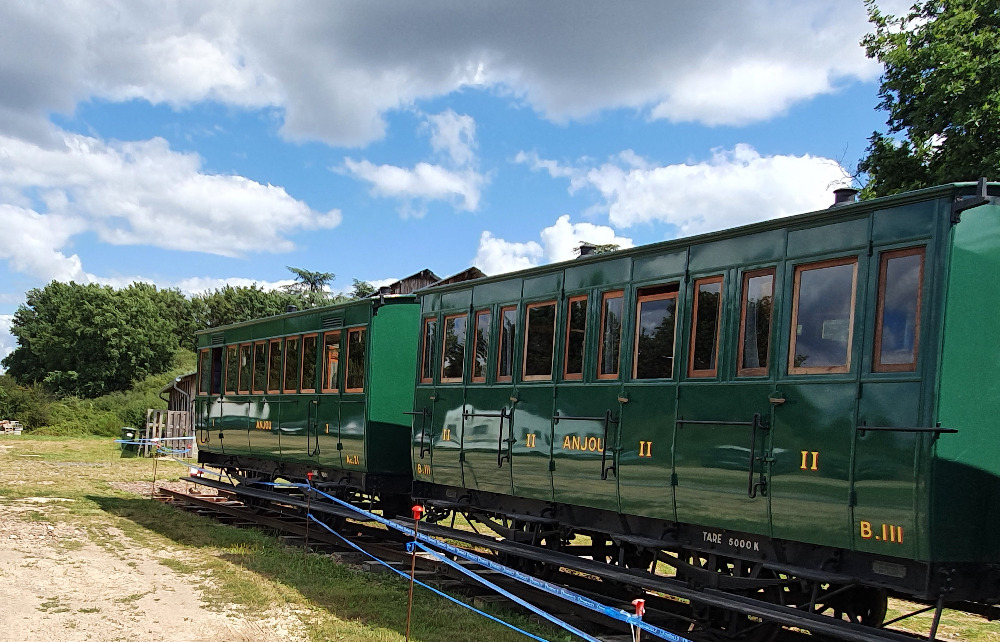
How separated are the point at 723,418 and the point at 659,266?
5.58 ft

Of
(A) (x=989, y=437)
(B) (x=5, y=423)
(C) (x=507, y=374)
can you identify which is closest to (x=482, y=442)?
(C) (x=507, y=374)

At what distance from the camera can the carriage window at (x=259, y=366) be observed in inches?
651

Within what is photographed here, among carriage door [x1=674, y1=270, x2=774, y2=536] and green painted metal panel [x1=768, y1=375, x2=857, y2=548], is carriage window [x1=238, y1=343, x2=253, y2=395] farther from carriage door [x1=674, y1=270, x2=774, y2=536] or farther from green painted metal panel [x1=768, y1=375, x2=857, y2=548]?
green painted metal panel [x1=768, y1=375, x2=857, y2=548]

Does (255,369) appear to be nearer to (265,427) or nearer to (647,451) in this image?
(265,427)

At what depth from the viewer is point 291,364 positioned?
15.5 metres

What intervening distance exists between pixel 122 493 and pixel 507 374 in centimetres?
1365

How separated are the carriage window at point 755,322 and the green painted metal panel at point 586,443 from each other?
59.3 inches

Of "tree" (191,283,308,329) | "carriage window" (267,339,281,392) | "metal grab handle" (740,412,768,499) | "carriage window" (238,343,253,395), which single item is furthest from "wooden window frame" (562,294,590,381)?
"tree" (191,283,308,329)

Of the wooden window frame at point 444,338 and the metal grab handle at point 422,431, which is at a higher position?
the wooden window frame at point 444,338

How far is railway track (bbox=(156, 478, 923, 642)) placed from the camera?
6.82m

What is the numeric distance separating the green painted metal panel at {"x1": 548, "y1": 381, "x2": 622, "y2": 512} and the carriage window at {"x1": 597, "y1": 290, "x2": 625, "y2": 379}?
16cm

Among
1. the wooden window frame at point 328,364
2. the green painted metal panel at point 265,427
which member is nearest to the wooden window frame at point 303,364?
the wooden window frame at point 328,364

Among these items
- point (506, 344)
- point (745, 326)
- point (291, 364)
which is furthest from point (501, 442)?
point (291, 364)

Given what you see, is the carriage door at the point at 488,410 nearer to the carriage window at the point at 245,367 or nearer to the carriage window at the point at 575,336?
the carriage window at the point at 575,336
